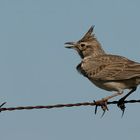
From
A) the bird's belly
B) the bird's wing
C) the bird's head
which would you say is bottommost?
the bird's belly

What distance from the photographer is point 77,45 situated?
43.6 ft

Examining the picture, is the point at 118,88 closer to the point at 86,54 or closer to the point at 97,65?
the point at 97,65

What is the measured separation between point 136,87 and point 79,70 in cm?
190

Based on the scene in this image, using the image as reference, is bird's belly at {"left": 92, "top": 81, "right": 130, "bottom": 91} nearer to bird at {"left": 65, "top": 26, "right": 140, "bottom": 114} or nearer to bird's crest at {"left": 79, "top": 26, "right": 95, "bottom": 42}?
bird at {"left": 65, "top": 26, "right": 140, "bottom": 114}

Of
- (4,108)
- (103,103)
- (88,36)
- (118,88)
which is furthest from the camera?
(88,36)

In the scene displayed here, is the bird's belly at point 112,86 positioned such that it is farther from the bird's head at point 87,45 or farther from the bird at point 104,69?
the bird's head at point 87,45

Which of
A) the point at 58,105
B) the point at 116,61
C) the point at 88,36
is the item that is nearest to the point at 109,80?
the point at 116,61

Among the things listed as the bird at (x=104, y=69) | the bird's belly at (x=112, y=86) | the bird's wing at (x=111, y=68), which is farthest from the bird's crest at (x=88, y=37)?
the bird's belly at (x=112, y=86)

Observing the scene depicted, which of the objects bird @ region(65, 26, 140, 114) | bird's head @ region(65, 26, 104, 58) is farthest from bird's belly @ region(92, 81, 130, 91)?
bird's head @ region(65, 26, 104, 58)

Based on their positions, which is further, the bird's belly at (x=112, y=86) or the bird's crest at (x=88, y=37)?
the bird's crest at (x=88, y=37)

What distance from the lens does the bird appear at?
10383 mm

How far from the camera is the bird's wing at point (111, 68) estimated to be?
10.7m

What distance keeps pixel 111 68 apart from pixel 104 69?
0.58 feet

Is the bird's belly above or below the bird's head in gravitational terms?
Result: below
